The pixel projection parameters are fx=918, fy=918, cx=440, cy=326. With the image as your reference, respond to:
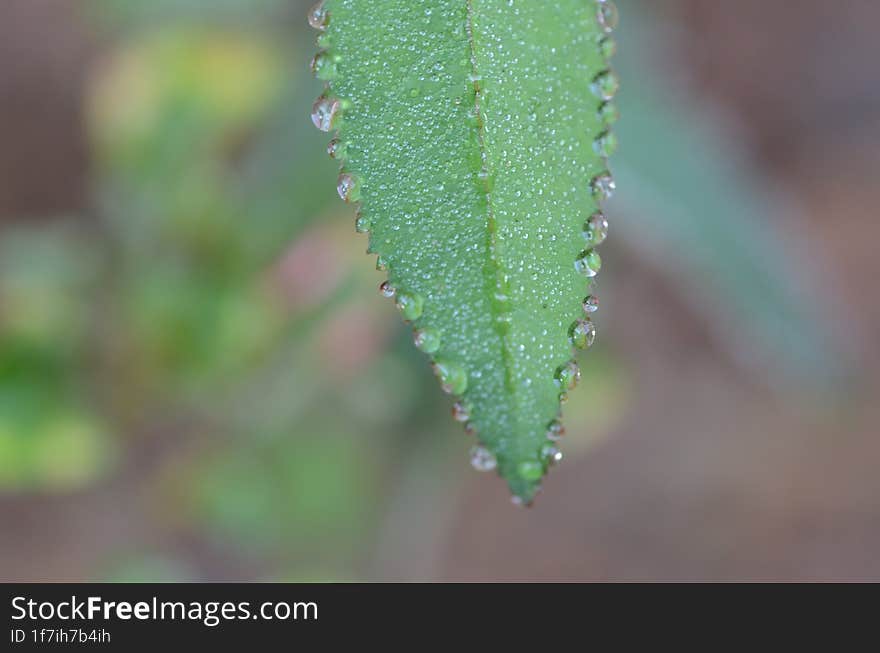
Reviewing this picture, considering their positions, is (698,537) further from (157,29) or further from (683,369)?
(157,29)

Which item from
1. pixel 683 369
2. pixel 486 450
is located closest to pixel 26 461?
pixel 486 450

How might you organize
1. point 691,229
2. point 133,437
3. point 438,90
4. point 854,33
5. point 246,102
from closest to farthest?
1. point 438,90
2. point 691,229
3. point 246,102
4. point 133,437
5. point 854,33

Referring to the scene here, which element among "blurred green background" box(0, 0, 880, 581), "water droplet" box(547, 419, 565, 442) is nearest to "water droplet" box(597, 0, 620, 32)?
"water droplet" box(547, 419, 565, 442)

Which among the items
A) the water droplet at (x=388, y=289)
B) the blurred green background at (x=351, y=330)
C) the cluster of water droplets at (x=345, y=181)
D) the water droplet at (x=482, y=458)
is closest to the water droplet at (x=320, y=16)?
the cluster of water droplets at (x=345, y=181)

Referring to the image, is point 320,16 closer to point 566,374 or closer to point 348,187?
point 348,187

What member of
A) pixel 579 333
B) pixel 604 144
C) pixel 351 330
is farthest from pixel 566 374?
pixel 351 330
